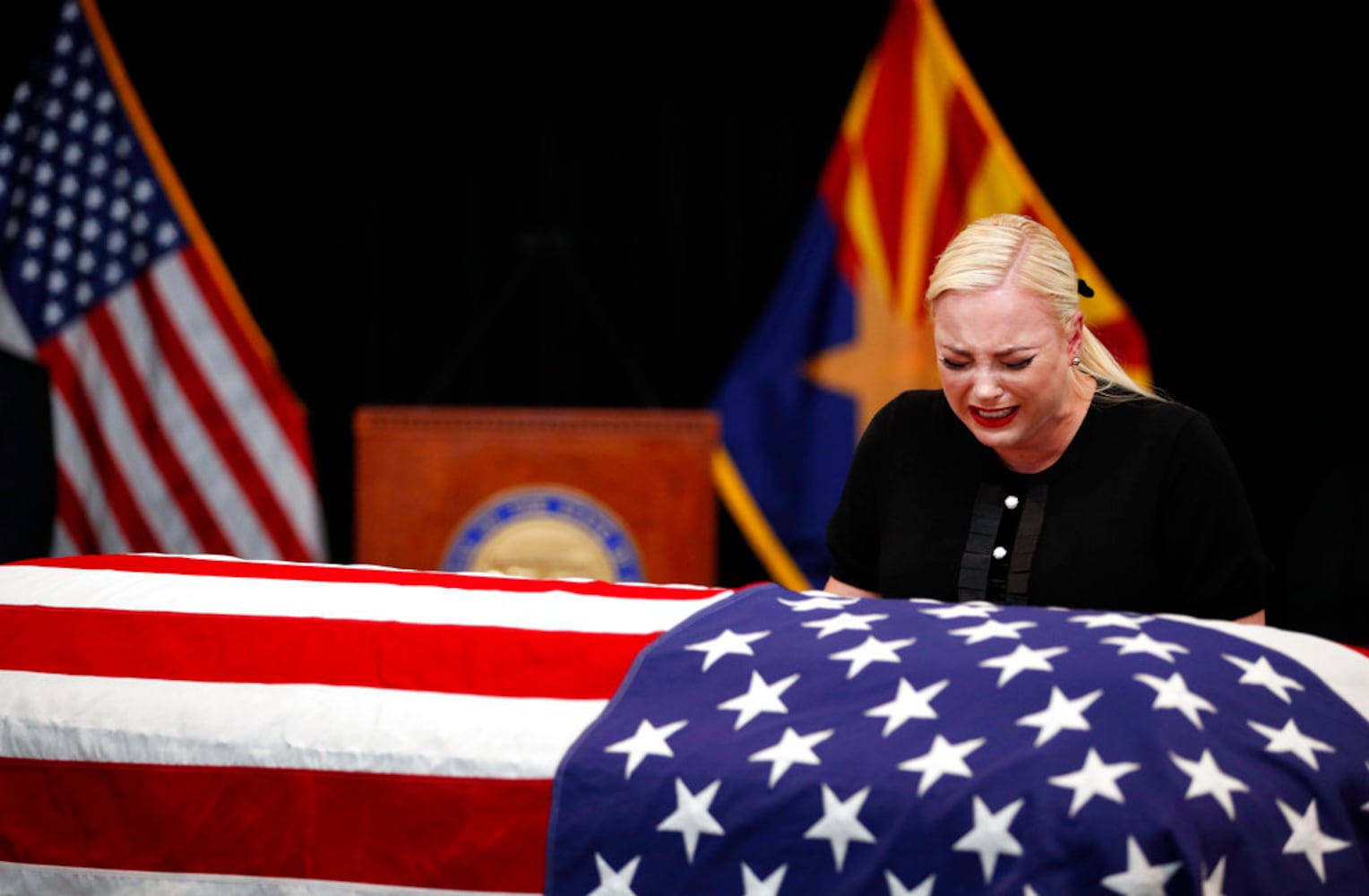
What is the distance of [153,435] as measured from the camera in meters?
4.45

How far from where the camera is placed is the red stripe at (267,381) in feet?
14.6

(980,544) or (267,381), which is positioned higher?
(980,544)

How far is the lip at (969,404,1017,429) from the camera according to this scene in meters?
1.66

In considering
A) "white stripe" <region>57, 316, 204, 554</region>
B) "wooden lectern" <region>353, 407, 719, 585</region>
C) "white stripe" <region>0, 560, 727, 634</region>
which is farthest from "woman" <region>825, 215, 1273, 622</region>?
"white stripe" <region>57, 316, 204, 554</region>

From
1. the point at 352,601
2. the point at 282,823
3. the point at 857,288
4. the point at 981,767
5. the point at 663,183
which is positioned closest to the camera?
the point at 981,767

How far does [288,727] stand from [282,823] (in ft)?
0.30

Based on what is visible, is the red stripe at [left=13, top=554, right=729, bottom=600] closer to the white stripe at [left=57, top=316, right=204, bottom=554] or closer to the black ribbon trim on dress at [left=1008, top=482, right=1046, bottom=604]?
the black ribbon trim on dress at [left=1008, top=482, right=1046, bottom=604]

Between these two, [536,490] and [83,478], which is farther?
[83,478]

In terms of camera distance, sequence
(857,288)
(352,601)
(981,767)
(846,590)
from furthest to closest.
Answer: (857,288) < (846,590) < (352,601) < (981,767)

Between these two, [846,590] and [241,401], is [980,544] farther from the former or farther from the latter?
[241,401]

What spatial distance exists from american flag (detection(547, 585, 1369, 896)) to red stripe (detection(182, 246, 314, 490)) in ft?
10.8

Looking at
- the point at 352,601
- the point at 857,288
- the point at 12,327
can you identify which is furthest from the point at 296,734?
the point at 12,327

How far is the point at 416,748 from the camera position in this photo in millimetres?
1337

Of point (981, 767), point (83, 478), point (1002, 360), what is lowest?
point (83, 478)
